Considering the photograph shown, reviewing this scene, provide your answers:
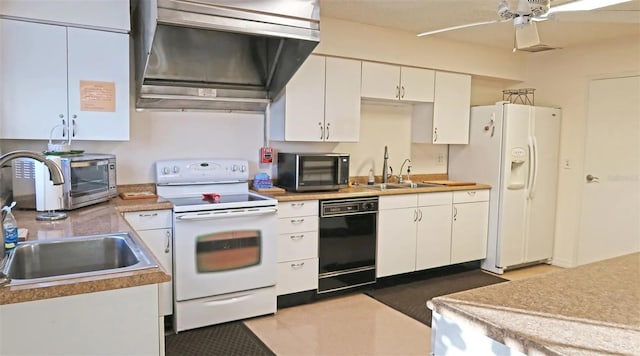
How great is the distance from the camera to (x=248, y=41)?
342 cm

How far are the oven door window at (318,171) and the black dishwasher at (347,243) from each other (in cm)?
21

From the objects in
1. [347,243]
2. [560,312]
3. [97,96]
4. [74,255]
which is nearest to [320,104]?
[347,243]

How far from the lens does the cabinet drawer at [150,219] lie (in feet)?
9.45

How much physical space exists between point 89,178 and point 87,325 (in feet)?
5.41

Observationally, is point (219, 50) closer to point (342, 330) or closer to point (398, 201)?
point (398, 201)

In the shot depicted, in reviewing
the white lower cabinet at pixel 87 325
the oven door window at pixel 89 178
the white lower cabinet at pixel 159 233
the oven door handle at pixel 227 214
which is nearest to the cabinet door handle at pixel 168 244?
the white lower cabinet at pixel 159 233

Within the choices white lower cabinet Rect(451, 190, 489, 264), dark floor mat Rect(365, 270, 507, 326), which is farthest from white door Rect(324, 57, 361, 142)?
dark floor mat Rect(365, 270, 507, 326)

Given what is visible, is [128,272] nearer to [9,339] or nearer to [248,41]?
[9,339]

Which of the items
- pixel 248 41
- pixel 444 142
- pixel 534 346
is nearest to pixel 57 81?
pixel 248 41

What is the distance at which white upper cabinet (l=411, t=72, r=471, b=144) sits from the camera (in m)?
4.50

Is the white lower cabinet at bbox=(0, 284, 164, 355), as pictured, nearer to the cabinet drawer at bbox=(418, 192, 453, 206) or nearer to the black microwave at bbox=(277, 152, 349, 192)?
the black microwave at bbox=(277, 152, 349, 192)

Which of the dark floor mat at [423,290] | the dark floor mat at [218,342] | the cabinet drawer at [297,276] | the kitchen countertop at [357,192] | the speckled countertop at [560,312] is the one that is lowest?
the dark floor mat at [218,342]

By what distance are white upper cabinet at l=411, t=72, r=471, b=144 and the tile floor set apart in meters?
1.87

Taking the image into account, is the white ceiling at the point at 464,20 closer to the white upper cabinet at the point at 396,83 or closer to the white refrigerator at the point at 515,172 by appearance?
the white upper cabinet at the point at 396,83
